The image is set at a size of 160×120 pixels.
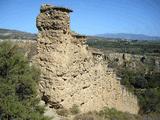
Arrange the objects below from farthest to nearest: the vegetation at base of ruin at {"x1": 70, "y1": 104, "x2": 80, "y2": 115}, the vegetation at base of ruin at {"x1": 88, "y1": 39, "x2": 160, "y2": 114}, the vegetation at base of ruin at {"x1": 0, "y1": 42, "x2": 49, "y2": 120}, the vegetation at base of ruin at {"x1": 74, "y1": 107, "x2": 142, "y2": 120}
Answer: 1. the vegetation at base of ruin at {"x1": 88, "y1": 39, "x2": 160, "y2": 114}
2. the vegetation at base of ruin at {"x1": 74, "y1": 107, "x2": 142, "y2": 120}
3. the vegetation at base of ruin at {"x1": 70, "y1": 104, "x2": 80, "y2": 115}
4. the vegetation at base of ruin at {"x1": 0, "y1": 42, "x2": 49, "y2": 120}

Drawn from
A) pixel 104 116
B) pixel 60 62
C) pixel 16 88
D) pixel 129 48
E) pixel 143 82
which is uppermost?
pixel 60 62

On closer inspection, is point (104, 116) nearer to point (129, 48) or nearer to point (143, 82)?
point (143, 82)

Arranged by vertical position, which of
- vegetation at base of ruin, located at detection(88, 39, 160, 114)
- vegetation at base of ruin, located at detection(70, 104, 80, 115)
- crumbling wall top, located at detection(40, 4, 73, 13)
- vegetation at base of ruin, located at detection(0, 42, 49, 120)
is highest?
crumbling wall top, located at detection(40, 4, 73, 13)

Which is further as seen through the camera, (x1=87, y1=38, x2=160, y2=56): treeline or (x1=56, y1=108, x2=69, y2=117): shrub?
(x1=87, y1=38, x2=160, y2=56): treeline

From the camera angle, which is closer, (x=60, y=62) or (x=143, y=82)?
(x=60, y=62)

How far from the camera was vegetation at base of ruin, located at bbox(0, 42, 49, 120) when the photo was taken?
10.1m

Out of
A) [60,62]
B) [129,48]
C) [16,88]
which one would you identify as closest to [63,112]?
[60,62]

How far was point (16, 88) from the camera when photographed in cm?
1088

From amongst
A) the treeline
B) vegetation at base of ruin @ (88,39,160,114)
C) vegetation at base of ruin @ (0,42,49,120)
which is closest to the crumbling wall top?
vegetation at base of ruin @ (0,42,49,120)

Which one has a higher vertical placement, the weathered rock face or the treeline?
the weathered rock face

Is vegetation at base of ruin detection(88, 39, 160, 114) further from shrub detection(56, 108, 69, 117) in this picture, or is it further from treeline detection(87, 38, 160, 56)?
treeline detection(87, 38, 160, 56)

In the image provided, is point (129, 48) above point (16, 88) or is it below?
below

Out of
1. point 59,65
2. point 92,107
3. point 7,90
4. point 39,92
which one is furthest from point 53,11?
point 92,107

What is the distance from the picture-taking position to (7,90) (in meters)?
10.3
